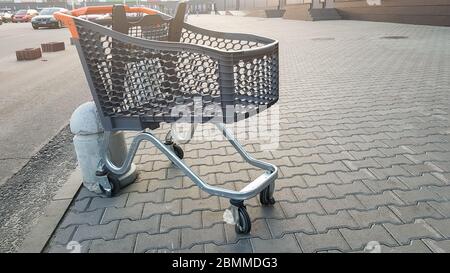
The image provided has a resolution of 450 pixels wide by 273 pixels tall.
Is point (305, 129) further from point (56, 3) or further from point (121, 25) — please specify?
point (56, 3)

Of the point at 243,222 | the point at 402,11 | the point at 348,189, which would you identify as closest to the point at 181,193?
the point at 243,222

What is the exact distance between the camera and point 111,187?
261cm

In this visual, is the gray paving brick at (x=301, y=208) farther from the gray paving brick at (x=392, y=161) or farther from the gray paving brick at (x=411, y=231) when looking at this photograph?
the gray paving brick at (x=392, y=161)

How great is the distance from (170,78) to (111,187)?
2.98ft

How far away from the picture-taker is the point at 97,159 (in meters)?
2.62

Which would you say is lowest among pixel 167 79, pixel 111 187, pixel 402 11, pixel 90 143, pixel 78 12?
pixel 111 187

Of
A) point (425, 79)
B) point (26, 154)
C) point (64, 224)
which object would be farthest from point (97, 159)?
point (425, 79)

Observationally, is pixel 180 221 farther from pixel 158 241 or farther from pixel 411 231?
pixel 411 231

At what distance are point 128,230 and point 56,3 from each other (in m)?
67.2

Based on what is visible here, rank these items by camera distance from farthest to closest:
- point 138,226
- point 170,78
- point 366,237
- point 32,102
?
point 32,102 < point 170,78 < point 138,226 < point 366,237

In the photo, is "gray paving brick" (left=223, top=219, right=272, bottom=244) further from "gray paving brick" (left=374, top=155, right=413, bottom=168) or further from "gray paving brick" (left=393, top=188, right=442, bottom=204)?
"gray paving brick" (left=374, top=155, right=413, bottom=168)

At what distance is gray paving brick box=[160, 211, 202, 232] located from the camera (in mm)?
2307

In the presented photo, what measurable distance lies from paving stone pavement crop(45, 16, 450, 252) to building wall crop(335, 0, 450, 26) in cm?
1067

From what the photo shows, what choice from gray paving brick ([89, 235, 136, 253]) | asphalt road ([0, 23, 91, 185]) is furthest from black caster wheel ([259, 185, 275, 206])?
asphalt road ([0, 23, 91, 185])
